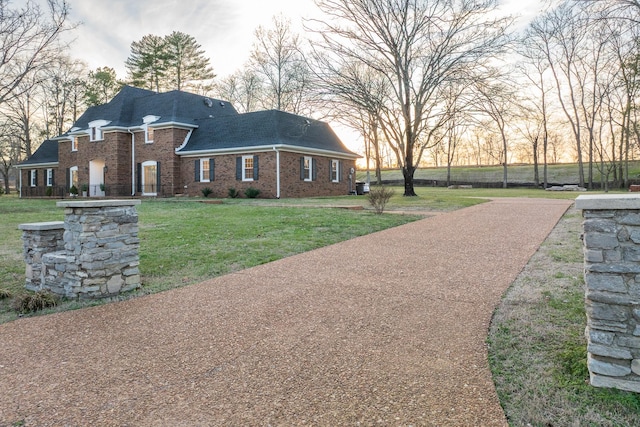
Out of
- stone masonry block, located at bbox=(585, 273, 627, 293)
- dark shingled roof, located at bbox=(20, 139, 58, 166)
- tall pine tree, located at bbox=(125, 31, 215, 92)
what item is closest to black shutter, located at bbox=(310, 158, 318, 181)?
dark shingled roof, located at bbox=(20, 139, 58, 166)

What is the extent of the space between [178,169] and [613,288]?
74.4 ft

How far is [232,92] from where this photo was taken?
3625cm

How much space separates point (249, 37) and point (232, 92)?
22.0 ft

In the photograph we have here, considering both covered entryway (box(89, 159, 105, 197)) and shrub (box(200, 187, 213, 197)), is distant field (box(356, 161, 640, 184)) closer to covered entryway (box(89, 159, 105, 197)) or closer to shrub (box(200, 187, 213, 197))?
shrub (box(200, 187, 213, 197))

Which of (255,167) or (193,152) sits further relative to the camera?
(193,152)

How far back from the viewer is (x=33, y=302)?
4.43 metres

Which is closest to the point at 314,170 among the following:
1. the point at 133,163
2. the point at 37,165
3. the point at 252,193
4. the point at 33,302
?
the point at 252,193

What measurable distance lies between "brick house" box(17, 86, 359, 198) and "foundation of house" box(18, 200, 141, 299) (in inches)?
581

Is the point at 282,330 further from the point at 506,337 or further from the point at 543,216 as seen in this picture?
the point at 543,216

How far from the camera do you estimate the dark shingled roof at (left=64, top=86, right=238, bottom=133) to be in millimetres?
23625

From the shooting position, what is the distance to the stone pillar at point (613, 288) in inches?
94.7

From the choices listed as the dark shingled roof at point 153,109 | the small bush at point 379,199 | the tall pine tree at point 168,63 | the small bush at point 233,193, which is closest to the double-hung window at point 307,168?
the small bush at point 233,193

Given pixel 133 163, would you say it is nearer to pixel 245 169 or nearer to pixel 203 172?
pixel 203 172

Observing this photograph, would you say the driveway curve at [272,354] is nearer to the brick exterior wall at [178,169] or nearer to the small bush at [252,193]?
the small bush at [252,193]
